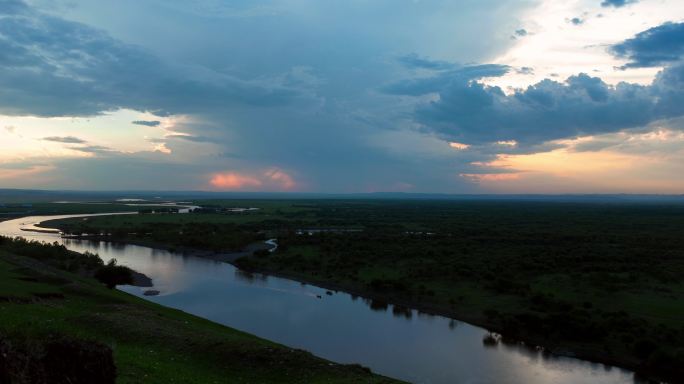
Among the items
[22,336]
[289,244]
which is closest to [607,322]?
[22,336]

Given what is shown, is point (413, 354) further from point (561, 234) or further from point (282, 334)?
point (561, 234)

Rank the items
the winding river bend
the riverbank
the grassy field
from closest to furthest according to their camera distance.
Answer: the grassy field < the winding river bend < the riverbank

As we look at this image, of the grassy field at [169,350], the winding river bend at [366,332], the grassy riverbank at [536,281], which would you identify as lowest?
the winding river bend at [366,332]

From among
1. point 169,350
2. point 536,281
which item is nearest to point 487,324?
point 536,281

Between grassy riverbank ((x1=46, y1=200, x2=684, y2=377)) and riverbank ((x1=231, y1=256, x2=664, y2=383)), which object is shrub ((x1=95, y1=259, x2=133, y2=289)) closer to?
riverbank ((x1=231, y1=256, x2=664, y2=383))

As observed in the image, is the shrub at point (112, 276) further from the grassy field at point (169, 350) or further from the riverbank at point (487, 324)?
the grassy field at point (169, 350)

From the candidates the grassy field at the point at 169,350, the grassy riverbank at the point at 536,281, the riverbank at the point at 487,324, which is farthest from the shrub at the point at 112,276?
the grassy field at the point at 169,350

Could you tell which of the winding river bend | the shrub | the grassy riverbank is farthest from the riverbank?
the shrub

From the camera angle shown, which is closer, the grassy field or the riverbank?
the grassy field
